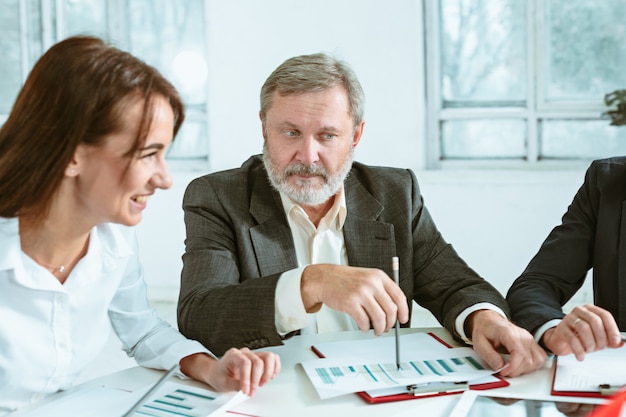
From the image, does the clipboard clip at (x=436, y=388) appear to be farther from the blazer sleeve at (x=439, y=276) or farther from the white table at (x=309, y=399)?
the blazer sleeve at (x=439, y=276)

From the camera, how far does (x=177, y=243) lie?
5.45 m

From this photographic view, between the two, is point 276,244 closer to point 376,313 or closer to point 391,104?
point 376,313

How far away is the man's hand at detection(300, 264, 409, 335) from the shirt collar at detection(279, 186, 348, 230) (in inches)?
21.4

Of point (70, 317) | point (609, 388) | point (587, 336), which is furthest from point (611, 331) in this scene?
point (70, 317)

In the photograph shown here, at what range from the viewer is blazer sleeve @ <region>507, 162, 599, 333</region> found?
209 centimetres

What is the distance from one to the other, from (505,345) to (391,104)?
3438mm

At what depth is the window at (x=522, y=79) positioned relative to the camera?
4.88 m

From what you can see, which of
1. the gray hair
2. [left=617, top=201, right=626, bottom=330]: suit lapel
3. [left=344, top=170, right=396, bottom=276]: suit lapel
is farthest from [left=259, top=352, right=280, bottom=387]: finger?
[left=617, top=201, right=626, bottom=330]: suit lapel

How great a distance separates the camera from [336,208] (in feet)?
7.20

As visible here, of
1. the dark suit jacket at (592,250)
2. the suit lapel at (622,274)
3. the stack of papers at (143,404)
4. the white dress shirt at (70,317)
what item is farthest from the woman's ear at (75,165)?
the suit lapel at (622,274)

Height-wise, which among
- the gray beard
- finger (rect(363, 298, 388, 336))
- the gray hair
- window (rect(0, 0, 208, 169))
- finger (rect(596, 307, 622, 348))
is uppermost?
window (rect(0, 0, 208, 169))

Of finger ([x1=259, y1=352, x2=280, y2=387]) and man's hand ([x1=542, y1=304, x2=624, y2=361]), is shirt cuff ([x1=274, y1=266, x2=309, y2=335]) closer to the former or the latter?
finger ([x1=259, y1=352, x2=280, y2=387])

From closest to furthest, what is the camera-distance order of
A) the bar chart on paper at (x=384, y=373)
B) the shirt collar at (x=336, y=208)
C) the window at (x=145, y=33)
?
the bar chart on paper at (x=384, y=373)
the shirt collar at (x=336, y=208)
the window at (x=145, y=33)

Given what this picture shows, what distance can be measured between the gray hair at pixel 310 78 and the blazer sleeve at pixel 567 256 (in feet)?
2.11
